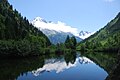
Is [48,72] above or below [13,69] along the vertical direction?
below

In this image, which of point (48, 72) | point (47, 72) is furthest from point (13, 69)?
point (48, 72)

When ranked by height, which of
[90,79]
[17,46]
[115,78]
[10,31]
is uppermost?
[10,31]

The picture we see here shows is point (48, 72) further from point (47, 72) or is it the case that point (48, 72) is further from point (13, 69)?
point (13, 69)

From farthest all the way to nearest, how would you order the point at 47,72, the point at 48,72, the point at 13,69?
the point at 13,69, the point at 48,72, the point at 47,72

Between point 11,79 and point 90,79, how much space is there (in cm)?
2072

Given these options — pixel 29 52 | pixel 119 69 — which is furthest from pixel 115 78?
pixel 29 52

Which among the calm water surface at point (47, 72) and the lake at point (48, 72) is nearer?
the calm water surface at point (47, 72)

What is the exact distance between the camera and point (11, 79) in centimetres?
6550

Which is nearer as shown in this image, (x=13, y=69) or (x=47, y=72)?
A: (x=47, y=72)

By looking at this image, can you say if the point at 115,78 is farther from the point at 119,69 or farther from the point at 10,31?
the point at 10,31

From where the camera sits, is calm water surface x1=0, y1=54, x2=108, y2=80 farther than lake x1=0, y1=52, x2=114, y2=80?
No

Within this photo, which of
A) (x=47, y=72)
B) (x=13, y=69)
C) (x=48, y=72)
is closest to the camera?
(x=47, y=72)

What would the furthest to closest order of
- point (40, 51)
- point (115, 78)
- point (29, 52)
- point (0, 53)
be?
point (40, 51), point (29, 52), point (0, 53), point (115, 78)

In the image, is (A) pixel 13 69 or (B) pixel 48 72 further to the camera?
(A) pixel 13 69
